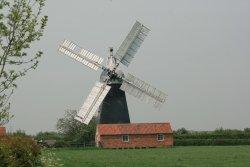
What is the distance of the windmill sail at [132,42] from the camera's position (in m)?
55.8

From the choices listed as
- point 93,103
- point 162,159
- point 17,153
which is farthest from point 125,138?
point 17,153

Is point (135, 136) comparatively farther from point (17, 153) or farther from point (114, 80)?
point (17, 153)

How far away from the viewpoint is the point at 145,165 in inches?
1109

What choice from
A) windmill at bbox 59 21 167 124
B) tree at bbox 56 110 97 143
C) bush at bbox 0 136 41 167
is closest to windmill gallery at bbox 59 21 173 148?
windmill at bbox 59 21 167 124

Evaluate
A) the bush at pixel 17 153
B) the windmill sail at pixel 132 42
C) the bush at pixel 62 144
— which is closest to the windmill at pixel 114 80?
the windmill sail at pixel 132 42

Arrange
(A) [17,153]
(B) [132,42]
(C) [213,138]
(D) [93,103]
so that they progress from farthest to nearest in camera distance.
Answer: (C) [213,138] → (B) [132,42] → (D) [93,103] → (A) [17,153]

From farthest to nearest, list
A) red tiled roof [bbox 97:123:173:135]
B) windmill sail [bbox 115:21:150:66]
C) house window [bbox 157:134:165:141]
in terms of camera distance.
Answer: house window [bbox 157:134:165:141]
red tiled roof [bbox 97:123:173:135]
windmill sail [bbox 115:21:150:66]

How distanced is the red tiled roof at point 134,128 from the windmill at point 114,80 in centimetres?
797

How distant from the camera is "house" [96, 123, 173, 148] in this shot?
220ft

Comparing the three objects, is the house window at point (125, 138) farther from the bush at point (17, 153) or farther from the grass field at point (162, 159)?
the bush at point (17, 153)

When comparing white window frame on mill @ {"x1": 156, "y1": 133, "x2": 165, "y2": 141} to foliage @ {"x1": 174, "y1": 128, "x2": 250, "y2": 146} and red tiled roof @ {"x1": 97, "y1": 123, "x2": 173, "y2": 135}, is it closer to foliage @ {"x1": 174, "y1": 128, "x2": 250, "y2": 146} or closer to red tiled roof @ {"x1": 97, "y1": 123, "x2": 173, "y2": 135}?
red tiled roof @ {"x1": 97, "y1": 123, "x2": 173, "y2": 135}

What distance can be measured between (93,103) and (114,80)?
304 centimetres

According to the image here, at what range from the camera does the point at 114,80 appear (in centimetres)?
5647

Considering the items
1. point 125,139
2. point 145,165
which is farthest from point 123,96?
point 145,165
